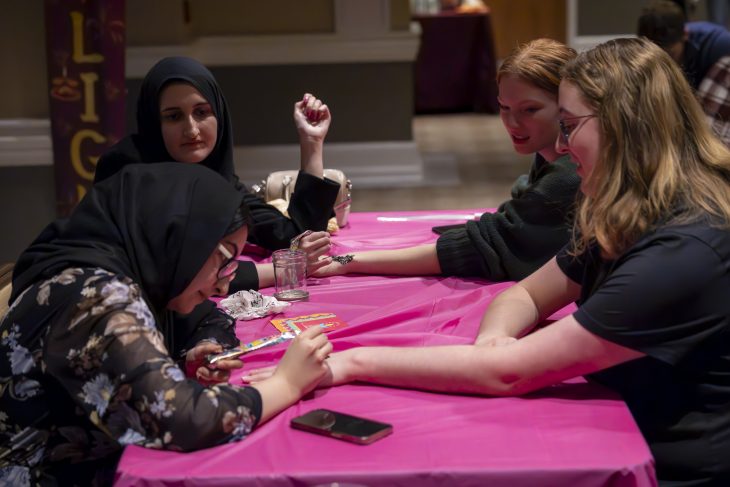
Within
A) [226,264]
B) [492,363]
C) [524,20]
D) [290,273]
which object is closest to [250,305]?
[290,273]

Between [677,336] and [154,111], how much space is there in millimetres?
1747

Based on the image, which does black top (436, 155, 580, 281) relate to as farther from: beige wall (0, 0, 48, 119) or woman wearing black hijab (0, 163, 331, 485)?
beige wall (0, 0, 48, 119)

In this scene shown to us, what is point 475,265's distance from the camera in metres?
2.58

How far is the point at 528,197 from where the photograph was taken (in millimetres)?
2494

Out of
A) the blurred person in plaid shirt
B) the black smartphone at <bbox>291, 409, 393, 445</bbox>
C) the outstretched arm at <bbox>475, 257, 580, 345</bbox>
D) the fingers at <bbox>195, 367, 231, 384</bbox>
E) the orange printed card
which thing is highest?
the blurred person in plaid shirt

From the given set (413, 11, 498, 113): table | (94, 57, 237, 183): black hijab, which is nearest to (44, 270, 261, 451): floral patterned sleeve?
(94, 57, 237, 183): black hijab

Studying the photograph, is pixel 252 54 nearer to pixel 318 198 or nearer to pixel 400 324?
pixel 318 198

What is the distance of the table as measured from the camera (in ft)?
30.1

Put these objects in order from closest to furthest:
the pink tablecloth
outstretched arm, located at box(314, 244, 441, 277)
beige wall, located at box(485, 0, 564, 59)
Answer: the pink tablecloth < outstretched arm, located at box(314, 244, 441, 277) < beige wall, located at box(485, 0, 564, 59)

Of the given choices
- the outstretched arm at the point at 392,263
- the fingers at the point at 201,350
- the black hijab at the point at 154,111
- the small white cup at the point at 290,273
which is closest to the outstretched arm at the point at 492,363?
the fingers at the point at 201,350

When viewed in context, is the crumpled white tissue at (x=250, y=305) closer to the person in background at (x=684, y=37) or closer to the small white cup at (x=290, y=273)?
the small white cup at (x=290, y=273)

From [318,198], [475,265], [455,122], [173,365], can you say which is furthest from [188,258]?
[455,122]

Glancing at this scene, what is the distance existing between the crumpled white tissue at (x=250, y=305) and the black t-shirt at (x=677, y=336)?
33.6 inches

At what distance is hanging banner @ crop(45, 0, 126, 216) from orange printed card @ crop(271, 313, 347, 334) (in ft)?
8.98
